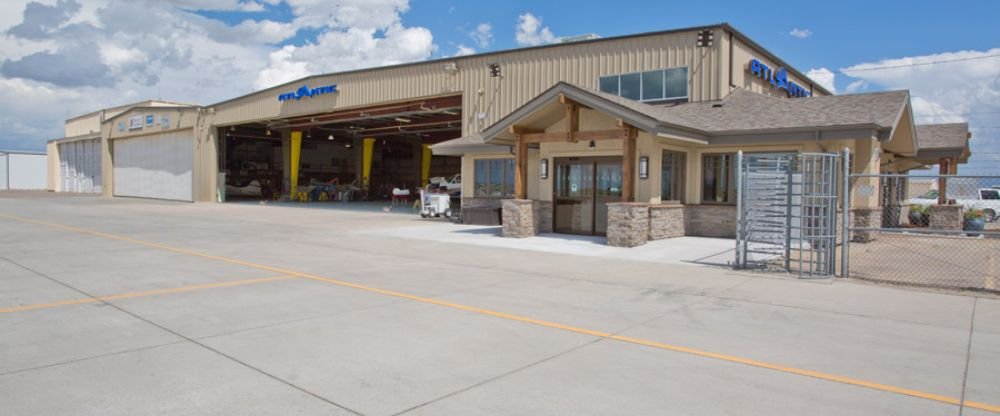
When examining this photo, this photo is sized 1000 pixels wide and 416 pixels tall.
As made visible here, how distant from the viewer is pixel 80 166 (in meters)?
57.0

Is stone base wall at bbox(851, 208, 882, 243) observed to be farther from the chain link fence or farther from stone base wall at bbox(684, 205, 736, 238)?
stone base wall at bbox(684, 205, 736, 238)

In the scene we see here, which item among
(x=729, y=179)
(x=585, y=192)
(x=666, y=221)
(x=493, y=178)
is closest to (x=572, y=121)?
(x=585, y=192)

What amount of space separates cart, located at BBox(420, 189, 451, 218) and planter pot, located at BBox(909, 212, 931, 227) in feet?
55.0

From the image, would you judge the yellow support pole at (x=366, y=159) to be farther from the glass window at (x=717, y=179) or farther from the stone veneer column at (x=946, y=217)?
the stone veneer column at (x=946, y=217)

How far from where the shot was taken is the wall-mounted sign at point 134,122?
43250 mm

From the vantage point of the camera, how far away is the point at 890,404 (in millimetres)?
4500

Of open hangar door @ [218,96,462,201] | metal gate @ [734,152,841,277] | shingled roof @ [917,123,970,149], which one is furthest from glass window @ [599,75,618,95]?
open hangar door @ [218,96,462,201]

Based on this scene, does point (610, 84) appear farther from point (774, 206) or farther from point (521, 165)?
point (774, 206)

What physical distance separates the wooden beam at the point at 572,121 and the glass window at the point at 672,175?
2.46 metres

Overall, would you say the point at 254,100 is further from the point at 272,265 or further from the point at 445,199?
the point at 272,265

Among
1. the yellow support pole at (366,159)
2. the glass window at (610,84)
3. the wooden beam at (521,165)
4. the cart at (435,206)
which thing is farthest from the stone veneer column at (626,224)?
the yellow support pole at (366,159)

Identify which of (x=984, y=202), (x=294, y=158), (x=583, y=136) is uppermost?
(x=294, y=158)

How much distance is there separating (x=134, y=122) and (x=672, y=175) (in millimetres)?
40969

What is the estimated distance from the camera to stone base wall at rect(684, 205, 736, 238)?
653 inches
